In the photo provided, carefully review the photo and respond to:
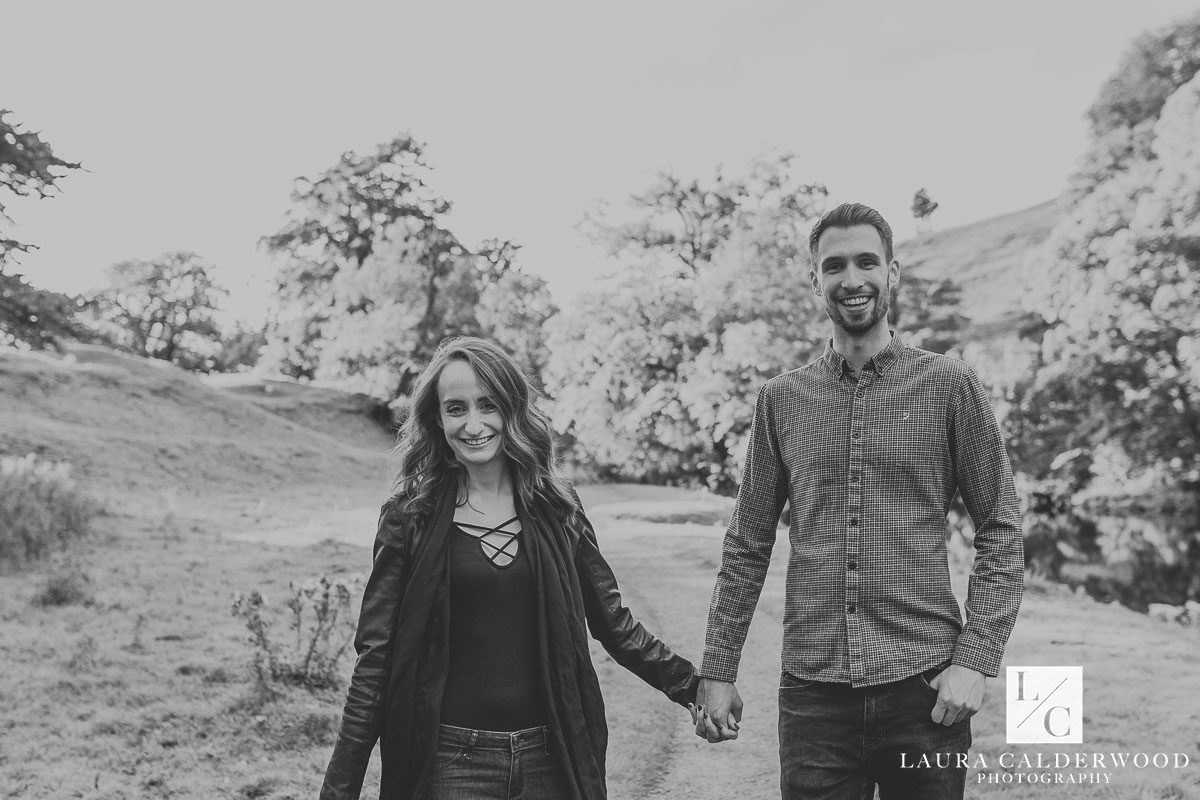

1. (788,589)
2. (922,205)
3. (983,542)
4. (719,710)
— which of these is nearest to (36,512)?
(719,710)

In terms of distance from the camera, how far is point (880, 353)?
2.54 m

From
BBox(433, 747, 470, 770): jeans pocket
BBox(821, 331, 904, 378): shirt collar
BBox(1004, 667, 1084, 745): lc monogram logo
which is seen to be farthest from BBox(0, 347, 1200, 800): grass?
BBox(821, 331, 904, 378): shirt collar

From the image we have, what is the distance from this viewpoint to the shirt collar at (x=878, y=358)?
252 cm

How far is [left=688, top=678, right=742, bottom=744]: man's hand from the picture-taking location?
269 centimetres

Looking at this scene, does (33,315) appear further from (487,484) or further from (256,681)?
(487,484)

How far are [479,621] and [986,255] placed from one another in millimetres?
67140

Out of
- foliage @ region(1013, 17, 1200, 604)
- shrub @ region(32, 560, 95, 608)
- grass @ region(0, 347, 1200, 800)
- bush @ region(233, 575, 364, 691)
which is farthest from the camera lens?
foliage @ region(1013, 17, 1200, 604)

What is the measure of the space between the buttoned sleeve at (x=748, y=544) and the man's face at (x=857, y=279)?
318mm

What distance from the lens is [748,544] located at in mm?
2703

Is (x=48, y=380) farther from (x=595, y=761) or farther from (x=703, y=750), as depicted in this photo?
(x=595, y=761)

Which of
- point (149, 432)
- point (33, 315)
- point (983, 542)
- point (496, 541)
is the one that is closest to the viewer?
point (983, 542)

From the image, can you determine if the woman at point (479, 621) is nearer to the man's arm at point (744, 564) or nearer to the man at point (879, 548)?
the man's arm at point (744, 564)

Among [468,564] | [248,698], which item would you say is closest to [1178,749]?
[468,564]

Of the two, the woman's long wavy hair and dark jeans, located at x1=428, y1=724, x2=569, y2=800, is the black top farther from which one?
→ the woman's long wavy hair
